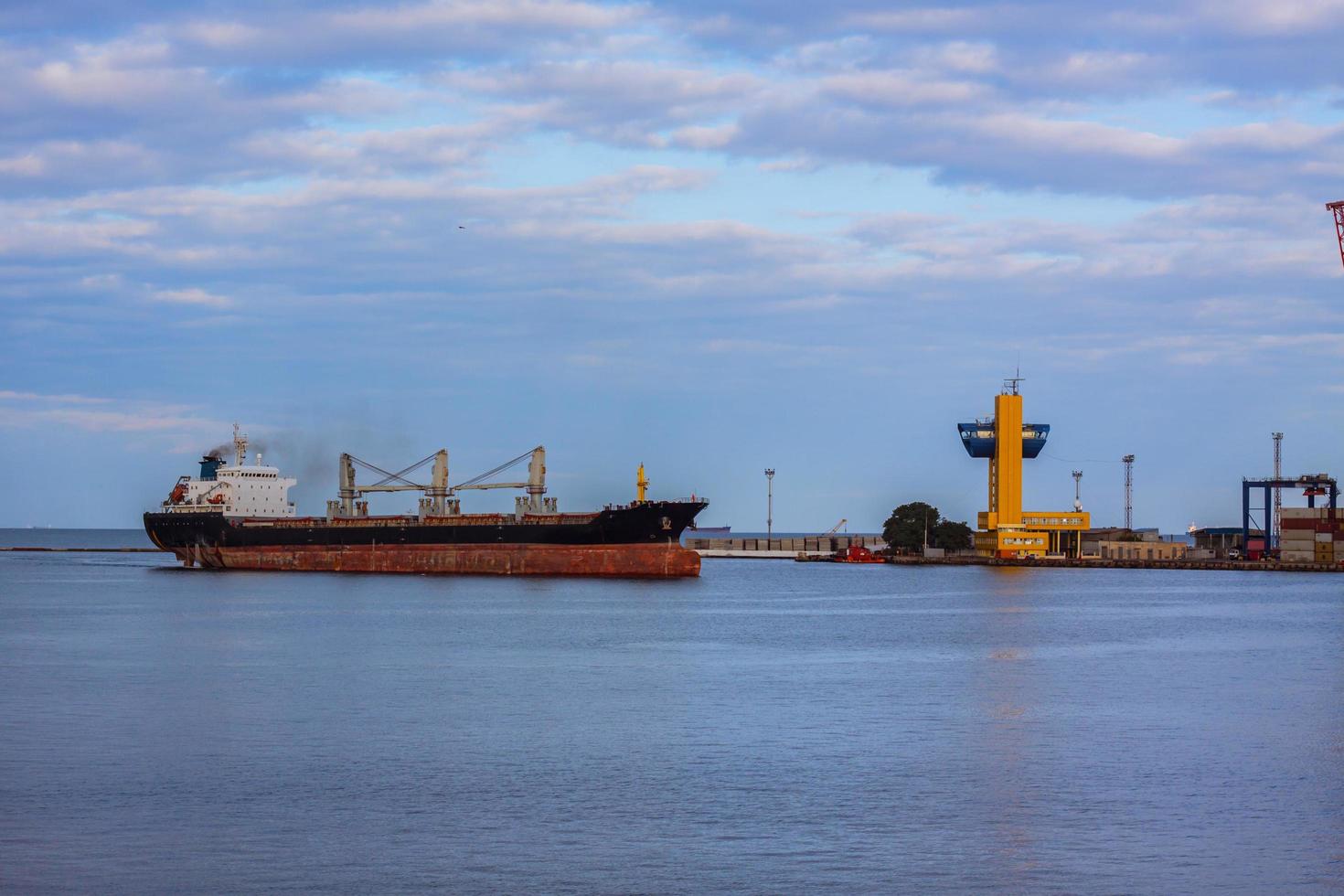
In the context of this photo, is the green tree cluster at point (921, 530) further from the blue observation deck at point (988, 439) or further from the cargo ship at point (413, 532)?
the cargo ship at point (413, 532)

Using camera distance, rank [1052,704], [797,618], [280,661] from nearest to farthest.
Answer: [1052,704] → [280,661] → [797,618]

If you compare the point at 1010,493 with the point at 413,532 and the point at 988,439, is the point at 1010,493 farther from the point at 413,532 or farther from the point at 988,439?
the point at 413,532

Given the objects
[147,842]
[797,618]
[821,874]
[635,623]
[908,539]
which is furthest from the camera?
[908,539]

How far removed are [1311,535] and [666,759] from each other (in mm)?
108305

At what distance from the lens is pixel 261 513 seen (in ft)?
380

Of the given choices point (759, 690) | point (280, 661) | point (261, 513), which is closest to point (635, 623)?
point (280, 661)

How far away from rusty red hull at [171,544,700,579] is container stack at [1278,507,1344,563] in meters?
54.7

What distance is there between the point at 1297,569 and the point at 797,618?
231 ft

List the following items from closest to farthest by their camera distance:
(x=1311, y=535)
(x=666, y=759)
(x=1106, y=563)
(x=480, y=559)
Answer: (x=666, y=759), (x=480, y=559), (x=1311, y=535), (x=1106, y=563)

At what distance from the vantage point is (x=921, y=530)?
150750mm

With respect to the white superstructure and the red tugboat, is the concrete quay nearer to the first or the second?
the red tugboat

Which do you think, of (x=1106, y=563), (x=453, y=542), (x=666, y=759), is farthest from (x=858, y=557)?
(x=666, y=759)

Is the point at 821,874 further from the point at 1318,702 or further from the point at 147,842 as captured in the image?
the point at 1318,702

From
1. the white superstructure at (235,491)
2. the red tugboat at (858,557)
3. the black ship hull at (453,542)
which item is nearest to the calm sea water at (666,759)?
the black ship hull at (453,542)
